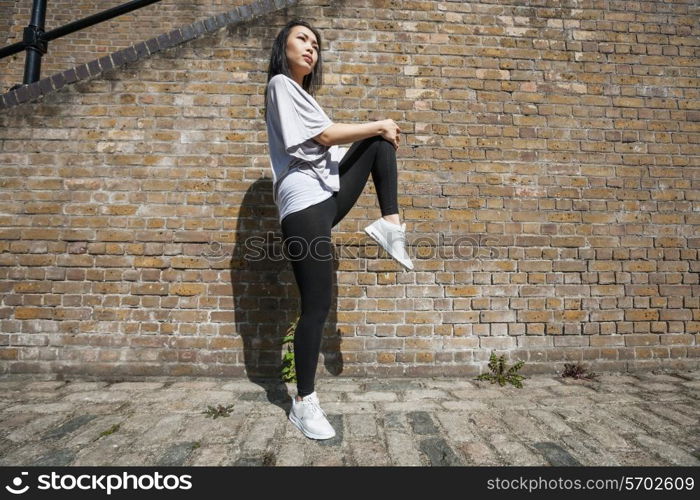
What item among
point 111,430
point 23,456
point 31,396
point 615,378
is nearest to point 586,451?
point 615,378

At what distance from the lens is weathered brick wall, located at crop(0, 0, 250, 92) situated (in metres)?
5.32

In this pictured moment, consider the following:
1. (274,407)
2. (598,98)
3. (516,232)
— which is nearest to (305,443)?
(274,407)

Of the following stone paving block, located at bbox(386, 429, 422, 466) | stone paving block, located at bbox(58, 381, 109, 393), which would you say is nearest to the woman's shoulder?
stone paving block, located at bbox(386, 429, 422, 466)

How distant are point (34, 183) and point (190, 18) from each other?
4370 mm

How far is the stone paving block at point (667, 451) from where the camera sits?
1.50 meters

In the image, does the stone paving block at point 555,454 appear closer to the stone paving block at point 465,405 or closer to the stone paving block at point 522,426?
the stone paving block at point 522,426

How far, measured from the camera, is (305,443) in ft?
5.31

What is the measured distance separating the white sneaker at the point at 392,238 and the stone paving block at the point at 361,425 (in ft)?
2.82

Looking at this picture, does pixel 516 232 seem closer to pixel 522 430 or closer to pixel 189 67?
pixel 522 430

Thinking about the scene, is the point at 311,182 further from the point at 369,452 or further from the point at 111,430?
the point at 111,430

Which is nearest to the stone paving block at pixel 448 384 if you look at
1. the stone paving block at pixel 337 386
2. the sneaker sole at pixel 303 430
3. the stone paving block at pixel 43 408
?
the stone paving block at pixel 337 386

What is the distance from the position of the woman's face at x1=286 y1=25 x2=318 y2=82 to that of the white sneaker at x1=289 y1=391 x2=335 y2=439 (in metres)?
1.80

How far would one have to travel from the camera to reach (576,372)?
2672 millimetres

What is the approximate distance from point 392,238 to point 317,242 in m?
0.42
